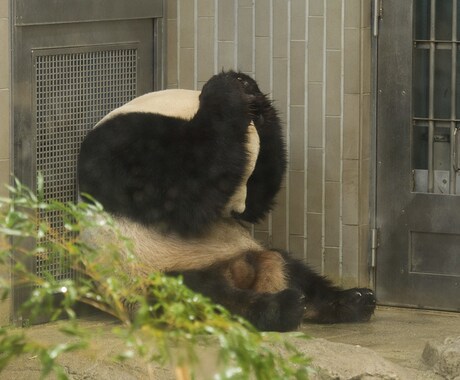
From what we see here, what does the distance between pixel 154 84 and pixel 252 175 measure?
952 mm

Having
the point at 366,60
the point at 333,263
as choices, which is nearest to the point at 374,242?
the point at 333,263

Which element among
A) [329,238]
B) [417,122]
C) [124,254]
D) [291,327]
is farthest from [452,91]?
[124,254]

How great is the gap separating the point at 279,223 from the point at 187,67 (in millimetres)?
1082

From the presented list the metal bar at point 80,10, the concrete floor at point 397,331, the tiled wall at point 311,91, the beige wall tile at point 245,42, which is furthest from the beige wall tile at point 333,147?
the metal bar at point 80,10

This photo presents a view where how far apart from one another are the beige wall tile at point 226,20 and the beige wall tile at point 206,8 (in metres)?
0.04

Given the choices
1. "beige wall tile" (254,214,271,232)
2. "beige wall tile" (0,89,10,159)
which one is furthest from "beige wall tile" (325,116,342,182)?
"beige wall tile" (0,89,10,159)

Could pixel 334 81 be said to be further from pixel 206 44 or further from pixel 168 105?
pixel 168 105

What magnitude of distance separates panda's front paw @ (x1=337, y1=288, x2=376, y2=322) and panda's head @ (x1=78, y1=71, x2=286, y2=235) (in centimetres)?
84

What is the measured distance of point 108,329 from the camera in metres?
5.62

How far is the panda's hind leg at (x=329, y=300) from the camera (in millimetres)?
5895

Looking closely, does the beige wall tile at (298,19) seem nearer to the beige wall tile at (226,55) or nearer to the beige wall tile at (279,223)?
the beige wall tile at (226,55)

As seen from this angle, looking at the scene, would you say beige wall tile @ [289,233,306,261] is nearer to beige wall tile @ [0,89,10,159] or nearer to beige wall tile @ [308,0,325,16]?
beige wall tile @ [308,0,325,16]

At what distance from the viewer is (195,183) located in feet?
17.6

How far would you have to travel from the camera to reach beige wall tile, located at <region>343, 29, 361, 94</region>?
614cm
